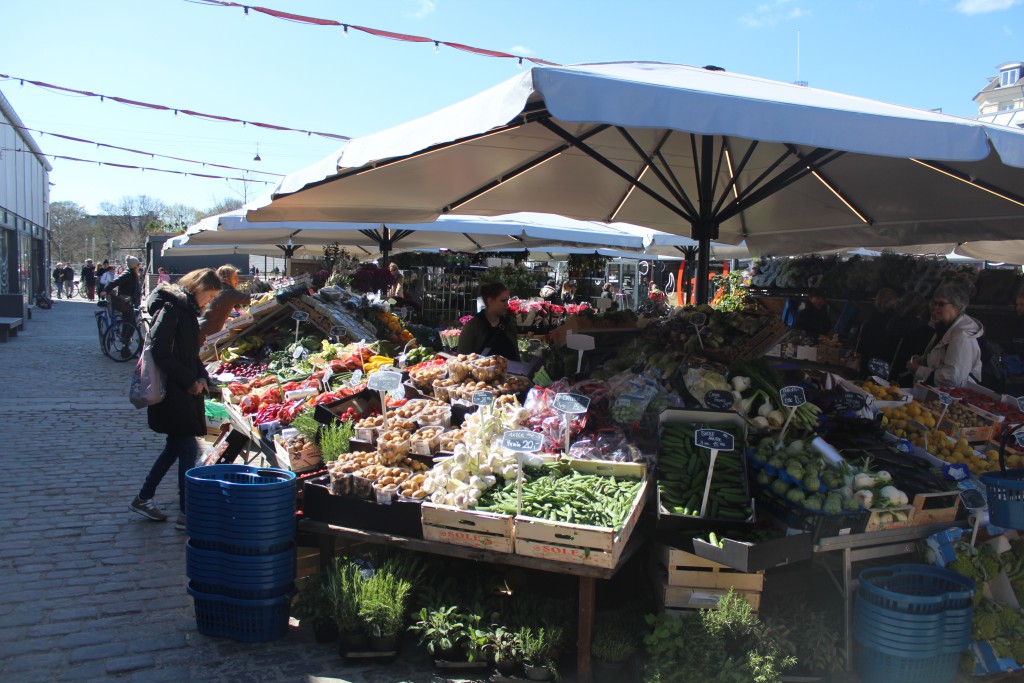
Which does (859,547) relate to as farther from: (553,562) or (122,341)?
(122,341)

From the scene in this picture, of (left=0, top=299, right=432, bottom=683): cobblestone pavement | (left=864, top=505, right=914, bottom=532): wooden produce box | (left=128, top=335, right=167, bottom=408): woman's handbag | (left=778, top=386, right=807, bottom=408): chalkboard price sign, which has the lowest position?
(left=0, top=299, right=432, bottom=683): cobblestone pavement

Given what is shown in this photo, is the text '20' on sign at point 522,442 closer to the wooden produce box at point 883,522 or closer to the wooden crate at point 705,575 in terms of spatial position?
the wooden crate at point 705,575

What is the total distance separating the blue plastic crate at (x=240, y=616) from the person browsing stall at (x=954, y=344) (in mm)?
5277

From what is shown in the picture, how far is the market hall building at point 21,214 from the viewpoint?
24.3m

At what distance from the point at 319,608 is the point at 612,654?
153cm

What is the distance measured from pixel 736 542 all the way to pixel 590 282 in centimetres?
1519

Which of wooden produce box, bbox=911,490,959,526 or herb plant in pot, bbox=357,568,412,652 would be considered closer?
herb plant in pot, bbox=357,568,412,652

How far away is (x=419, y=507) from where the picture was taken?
12.2ft

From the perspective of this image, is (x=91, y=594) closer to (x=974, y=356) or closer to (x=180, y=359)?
(x=180, y=359)

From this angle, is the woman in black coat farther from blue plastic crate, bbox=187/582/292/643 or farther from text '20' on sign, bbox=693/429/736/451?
text '20' on sign, bbox=693/429/736/451

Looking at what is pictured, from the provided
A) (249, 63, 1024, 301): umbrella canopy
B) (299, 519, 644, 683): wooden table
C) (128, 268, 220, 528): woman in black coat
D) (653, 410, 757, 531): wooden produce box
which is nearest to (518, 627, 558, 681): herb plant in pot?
(299, 519, 644, 683): wooden table

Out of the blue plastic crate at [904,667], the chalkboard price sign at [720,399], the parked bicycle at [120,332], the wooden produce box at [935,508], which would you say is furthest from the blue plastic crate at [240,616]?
the parked bicycle at [120,332]

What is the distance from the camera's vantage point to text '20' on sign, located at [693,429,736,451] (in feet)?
11.7

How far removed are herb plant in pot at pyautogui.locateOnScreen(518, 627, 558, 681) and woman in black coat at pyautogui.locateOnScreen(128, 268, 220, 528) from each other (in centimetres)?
313
